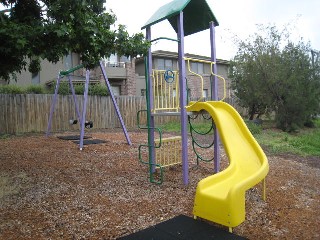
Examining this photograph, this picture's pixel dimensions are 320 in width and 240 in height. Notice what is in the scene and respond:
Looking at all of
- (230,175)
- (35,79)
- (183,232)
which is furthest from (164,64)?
(183,232)

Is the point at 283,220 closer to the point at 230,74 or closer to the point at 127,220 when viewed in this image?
the point at 127,220

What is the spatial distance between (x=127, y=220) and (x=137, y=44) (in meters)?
2.66

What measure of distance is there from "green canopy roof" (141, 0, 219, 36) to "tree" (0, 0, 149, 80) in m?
0.77

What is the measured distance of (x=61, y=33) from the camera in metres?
3.90

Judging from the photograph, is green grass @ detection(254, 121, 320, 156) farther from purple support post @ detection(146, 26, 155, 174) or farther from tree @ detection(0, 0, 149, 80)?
tree @ detection(0, 0, 149, 80)

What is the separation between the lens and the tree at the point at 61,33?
13.0 feet

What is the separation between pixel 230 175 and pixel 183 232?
1299 millimetres

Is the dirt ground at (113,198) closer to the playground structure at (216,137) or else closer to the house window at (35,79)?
the playground structure at (216,137)

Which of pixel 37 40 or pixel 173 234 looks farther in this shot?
pixel 37 40

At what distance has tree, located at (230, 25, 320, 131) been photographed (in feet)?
46.4

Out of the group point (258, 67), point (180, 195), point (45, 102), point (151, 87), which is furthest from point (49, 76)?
point (180, 195)

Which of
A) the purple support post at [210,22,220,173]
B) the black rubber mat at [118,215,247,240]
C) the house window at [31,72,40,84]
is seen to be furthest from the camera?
the house window at [31,72,40,84]

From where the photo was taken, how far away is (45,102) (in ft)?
45.9

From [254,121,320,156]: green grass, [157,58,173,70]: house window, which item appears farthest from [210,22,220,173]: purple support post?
[157,58,173,70]: house window
